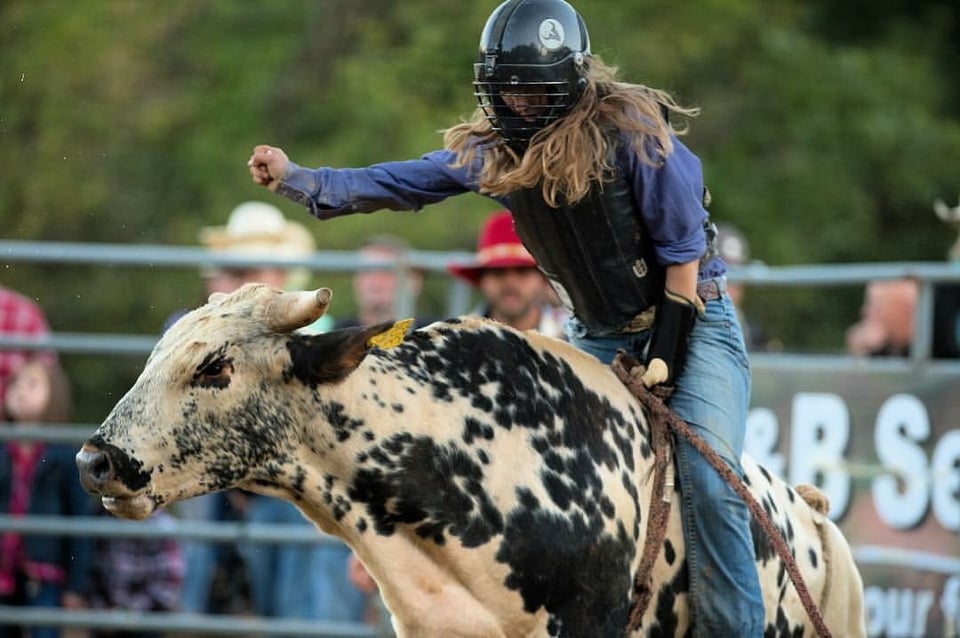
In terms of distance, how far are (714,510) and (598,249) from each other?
83 centimetres

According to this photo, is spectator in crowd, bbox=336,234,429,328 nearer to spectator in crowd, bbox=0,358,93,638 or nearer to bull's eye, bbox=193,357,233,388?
spectator in crowd, bbox=0,358,93,638

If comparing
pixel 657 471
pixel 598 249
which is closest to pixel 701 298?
pixel 598 249

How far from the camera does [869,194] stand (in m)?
19.0

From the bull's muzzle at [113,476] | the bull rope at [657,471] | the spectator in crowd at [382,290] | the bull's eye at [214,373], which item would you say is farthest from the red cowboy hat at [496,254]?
the bull's muzzle at [113,476]

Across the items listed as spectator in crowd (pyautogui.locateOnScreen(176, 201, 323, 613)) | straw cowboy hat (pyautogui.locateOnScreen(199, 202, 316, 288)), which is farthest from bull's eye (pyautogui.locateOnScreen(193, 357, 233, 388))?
straw cowboy hat (pyautogui.locateOnScreen(199, 202, 316, 288))

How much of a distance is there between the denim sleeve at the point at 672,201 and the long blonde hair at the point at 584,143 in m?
0.05

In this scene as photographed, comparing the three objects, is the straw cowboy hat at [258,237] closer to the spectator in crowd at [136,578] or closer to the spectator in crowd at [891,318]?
the spectator in crowd at [136,578]

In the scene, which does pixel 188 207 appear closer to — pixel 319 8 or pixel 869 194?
pixel 319 8

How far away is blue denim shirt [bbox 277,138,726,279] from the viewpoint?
517cm

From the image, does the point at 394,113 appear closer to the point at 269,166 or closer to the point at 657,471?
the point at 269,166

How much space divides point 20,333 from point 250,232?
1.80 meters

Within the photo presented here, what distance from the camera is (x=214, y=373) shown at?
185 inches

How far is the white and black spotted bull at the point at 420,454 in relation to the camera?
466cm

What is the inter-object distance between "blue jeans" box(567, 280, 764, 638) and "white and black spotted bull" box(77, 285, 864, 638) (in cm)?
12
